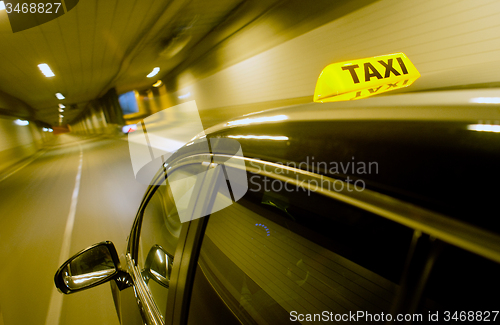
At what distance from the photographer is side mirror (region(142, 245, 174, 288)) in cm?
138

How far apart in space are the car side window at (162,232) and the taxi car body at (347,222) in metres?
0.02

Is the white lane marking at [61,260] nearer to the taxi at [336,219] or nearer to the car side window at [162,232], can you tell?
the taxi at [336,219]

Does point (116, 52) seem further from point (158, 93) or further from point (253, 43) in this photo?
point (158, 93)

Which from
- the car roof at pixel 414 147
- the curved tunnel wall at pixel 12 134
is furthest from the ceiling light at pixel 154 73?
the car roof at pixel 414 147

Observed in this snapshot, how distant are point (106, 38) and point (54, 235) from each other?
33.1 feet

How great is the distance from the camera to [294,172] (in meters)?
0.68

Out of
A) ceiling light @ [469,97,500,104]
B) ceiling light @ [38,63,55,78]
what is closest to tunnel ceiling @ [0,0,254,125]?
ceiling light @ [38,63,55,78]

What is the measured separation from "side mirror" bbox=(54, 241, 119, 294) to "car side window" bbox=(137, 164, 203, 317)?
18 cm

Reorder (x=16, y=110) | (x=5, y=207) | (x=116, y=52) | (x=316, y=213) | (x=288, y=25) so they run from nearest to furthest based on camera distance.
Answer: (x=316, y=213) → (x=5, y=207) → (x=288, y=25) → (x=116, y=52) → (x=16, y=110)

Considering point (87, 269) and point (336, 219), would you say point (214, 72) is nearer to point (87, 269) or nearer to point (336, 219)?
point (87, 269)

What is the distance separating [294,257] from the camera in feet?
3.18

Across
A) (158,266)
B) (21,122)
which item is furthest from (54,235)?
(21,122)

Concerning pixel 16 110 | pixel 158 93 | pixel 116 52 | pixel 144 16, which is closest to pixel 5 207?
pixel 144 16

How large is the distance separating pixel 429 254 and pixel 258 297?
0.73m
